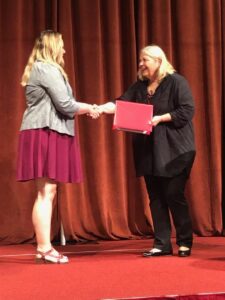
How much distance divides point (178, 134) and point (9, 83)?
148 cm

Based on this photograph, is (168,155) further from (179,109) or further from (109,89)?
(109,89)

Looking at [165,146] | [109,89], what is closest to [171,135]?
[165,146]

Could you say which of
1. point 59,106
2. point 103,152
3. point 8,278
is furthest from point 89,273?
point 103,152

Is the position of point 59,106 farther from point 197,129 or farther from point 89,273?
point 197,129

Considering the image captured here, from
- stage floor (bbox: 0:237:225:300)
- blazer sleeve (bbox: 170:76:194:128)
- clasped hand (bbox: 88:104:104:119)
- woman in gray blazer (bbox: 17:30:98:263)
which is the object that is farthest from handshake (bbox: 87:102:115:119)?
stage floor (bbox: 0:237:225:300)

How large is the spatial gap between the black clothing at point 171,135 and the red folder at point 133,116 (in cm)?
14

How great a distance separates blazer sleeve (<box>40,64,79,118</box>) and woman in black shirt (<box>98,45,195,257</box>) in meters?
0.33

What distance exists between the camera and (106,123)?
4332 mm

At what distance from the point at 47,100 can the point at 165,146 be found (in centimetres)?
73

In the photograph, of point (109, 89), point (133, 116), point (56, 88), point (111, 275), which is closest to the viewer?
point (111, 275)

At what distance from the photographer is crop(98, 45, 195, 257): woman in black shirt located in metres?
3.22

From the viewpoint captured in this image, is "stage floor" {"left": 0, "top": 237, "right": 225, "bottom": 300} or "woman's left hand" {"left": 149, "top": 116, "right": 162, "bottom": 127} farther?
"woman's left hand" {"left": 149, "top": 116, "right": 162, "bottom": 127}

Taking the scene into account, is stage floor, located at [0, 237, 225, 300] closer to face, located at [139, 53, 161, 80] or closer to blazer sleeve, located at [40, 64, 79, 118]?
blazer sleeve, located at [40, 64, 79, 118]

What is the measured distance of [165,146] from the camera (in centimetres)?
325
